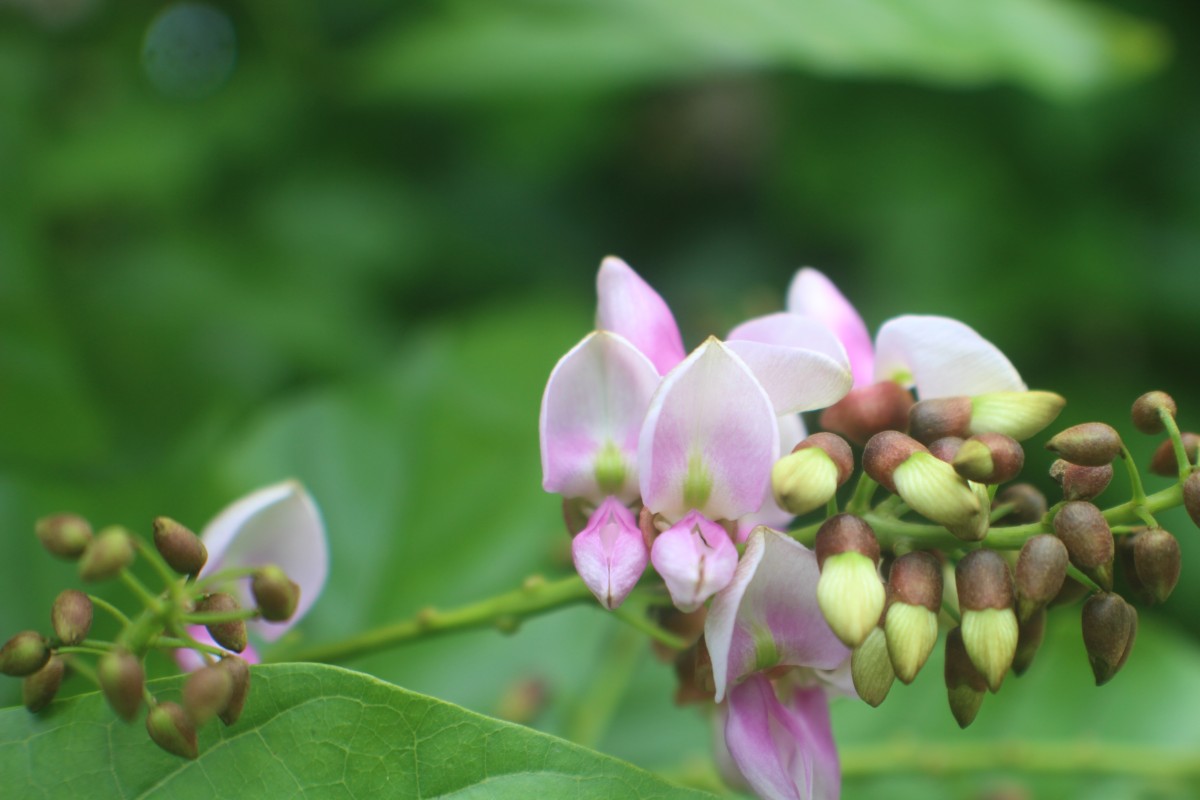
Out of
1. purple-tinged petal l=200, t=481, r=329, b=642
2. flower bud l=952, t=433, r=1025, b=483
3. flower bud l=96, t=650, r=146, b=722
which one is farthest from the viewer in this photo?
purple-tinged petal l=200, t=481, r=329, b=642

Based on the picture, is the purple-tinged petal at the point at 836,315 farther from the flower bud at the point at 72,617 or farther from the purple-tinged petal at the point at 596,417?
the flower bud at the point at 72,617

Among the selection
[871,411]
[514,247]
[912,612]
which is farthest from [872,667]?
[514,247]

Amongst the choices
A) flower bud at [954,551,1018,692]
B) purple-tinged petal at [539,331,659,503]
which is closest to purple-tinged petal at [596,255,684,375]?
purple-tinged petal at [539,331,659,503]

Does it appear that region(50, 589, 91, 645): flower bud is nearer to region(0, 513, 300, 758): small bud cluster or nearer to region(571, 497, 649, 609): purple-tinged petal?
Result: region(0, 513, 300, 758): small bud cluster

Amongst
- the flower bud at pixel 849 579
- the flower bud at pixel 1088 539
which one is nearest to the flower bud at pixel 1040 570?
the flower bud at pixel 1088 539

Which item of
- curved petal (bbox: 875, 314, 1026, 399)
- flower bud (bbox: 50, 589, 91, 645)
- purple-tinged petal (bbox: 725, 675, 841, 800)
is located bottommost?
purple-tinged petal (bbox: 725, 675, 841, 800)

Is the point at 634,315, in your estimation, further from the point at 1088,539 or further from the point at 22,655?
the point at 22,655

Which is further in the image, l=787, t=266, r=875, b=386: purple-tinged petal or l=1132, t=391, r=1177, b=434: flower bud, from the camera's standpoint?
l=787, t=266, r=875, b=386: purple-tinged petal
